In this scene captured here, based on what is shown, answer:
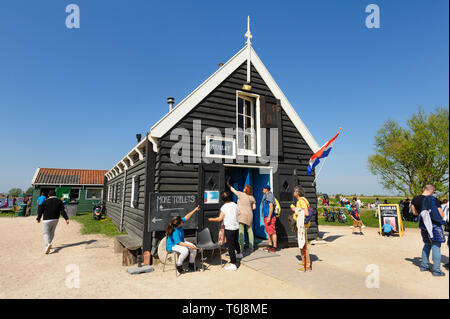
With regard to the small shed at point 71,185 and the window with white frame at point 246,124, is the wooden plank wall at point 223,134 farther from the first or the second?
the small shed at point 71,185

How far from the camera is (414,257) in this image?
613cm

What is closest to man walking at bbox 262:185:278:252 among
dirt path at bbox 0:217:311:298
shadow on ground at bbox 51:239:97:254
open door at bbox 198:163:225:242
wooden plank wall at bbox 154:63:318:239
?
wooden plank wall at bbox 154:63:318:239

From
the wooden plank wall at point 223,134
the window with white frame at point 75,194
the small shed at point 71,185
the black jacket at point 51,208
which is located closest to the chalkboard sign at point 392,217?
the wooden plank wall at point 223,134

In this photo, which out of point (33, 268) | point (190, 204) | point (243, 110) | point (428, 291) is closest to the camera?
point (428, 291)

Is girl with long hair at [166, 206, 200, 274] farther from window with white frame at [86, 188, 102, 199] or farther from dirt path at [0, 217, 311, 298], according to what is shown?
window with white frame at [86, 188, 102, 199]

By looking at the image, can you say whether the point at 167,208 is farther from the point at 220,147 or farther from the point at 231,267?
the point at 220,147

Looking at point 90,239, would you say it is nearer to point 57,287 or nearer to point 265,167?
point 57,287

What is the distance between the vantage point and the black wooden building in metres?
6.25

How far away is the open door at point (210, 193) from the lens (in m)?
6.48

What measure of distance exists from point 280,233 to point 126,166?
7440mm

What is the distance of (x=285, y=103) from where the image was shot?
27.9ft

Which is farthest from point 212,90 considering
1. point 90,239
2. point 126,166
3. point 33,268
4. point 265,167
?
point 90,239

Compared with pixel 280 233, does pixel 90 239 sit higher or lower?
lower
